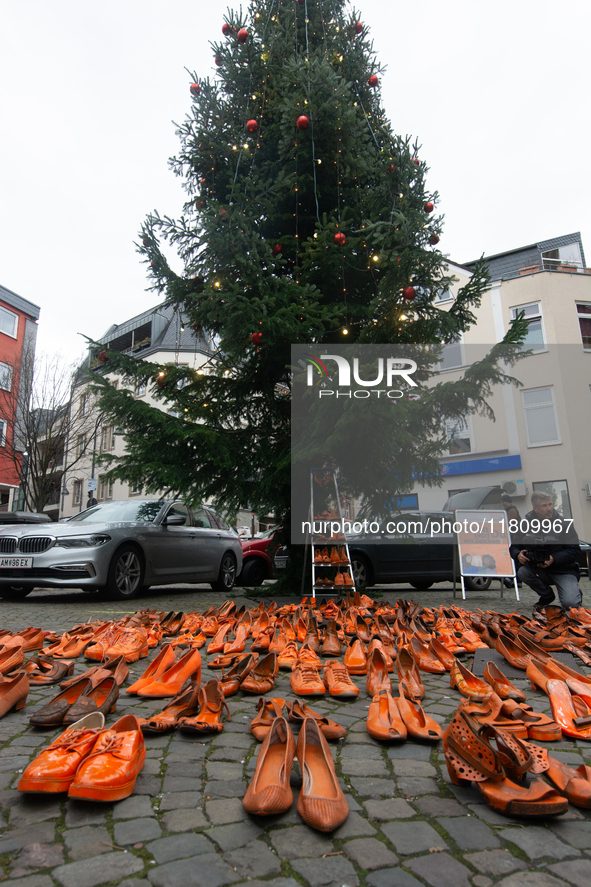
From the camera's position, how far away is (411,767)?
216cm

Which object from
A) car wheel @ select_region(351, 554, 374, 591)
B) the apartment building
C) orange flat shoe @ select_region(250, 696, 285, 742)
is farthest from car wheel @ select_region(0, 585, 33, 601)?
the apartment building

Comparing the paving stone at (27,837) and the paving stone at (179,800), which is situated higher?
the paving stone at (27,837)

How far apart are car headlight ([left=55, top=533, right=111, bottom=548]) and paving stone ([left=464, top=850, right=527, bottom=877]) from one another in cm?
663

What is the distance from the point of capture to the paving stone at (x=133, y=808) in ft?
5.69

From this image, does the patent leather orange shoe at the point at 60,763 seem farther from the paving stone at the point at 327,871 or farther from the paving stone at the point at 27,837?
the paving stone at the point at 327,871

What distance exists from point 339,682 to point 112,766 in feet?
5.28

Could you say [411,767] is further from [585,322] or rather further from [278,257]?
[585,322]

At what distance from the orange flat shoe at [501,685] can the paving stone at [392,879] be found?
166 centimetres

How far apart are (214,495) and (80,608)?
2.30 m

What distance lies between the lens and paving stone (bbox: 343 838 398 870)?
4.97 ft

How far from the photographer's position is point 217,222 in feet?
23.5

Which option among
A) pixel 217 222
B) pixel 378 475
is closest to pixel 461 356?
pixel 378 475

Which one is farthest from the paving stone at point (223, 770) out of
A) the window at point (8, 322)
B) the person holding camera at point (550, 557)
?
the window at point (8, 322)

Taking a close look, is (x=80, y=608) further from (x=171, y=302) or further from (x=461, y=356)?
(x=461, y=356)
